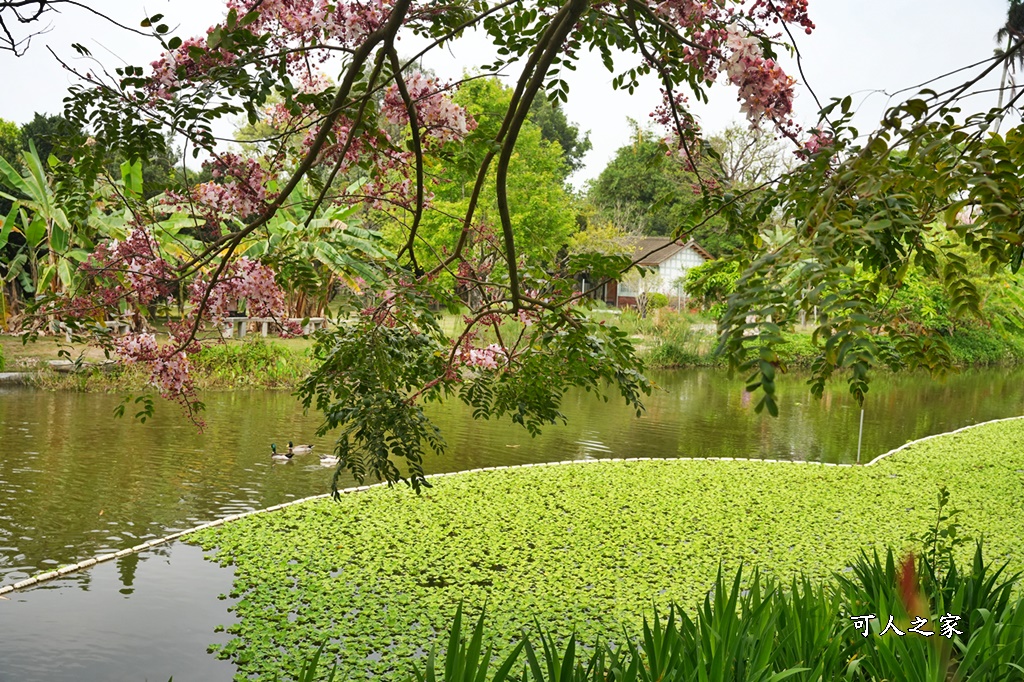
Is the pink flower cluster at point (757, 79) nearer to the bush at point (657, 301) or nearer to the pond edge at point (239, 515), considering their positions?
the pond edge at point (239, 515)

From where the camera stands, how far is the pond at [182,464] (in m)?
4.31

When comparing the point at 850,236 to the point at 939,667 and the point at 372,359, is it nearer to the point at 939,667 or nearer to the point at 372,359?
the point at 939,667

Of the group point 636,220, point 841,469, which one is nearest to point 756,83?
point 841,469

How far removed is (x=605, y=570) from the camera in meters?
5.14

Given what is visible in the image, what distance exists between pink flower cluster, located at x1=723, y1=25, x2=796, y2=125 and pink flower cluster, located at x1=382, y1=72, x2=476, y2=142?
3.61 ft

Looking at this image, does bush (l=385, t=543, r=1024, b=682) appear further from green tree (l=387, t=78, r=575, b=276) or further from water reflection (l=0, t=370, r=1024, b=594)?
green tree (l=387, t=78, r=575, b=276)

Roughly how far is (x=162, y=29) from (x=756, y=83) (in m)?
2.07

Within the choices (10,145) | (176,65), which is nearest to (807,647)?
(176,65)

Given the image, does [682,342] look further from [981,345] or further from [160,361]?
[160,361]

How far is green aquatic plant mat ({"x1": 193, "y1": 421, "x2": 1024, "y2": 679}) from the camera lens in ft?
14.3

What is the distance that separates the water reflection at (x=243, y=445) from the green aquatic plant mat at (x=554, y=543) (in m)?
0.87

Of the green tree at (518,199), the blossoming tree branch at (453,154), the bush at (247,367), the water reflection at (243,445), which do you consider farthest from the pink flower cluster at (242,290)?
the green tree at (518,199)

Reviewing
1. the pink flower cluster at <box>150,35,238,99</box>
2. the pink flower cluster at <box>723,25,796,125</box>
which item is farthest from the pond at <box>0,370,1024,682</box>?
the pink flower cluster at <box>723,25,796,125</box>

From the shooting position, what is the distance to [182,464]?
25.8 feet
